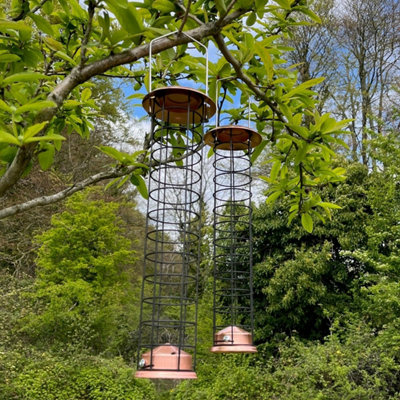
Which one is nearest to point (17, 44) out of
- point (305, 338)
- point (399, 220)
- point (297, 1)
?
point (297, 1)

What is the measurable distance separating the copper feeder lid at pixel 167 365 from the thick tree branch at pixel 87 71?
596mm

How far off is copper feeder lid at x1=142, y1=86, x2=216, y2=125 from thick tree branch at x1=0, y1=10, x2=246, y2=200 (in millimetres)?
122

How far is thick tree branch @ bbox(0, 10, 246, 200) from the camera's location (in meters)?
1.04

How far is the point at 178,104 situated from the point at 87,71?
1.11 ft

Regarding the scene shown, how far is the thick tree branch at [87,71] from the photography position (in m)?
1.04

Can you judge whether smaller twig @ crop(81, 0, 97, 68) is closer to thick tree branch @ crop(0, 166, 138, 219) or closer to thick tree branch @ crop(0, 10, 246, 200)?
thick tree branch @ crop(0, 10, 246, 200)

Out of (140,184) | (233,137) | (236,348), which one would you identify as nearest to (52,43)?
(140,184)

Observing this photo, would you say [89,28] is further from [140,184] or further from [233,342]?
[233,342]

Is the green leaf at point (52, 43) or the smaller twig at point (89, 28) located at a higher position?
the green leaf at point (52, 43)

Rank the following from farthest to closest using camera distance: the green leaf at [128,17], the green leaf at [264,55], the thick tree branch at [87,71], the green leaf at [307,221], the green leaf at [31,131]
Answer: the green leaf at [307,221] < the green leaf at [264,55] < the thick tree branch at [87,71] < the green leaf at [128,17] < the green leaf at [31,131]

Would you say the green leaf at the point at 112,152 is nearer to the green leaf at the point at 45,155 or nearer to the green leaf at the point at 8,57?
the green leaf at the point at 45,155

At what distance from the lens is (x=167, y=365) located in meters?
1.12

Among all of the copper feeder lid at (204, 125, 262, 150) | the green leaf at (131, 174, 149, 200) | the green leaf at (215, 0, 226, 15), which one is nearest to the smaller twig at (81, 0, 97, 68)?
the green leaf at (215, 0, 226, 15)

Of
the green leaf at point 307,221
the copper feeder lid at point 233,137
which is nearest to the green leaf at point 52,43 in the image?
the copper feeder lid at point 233,137
